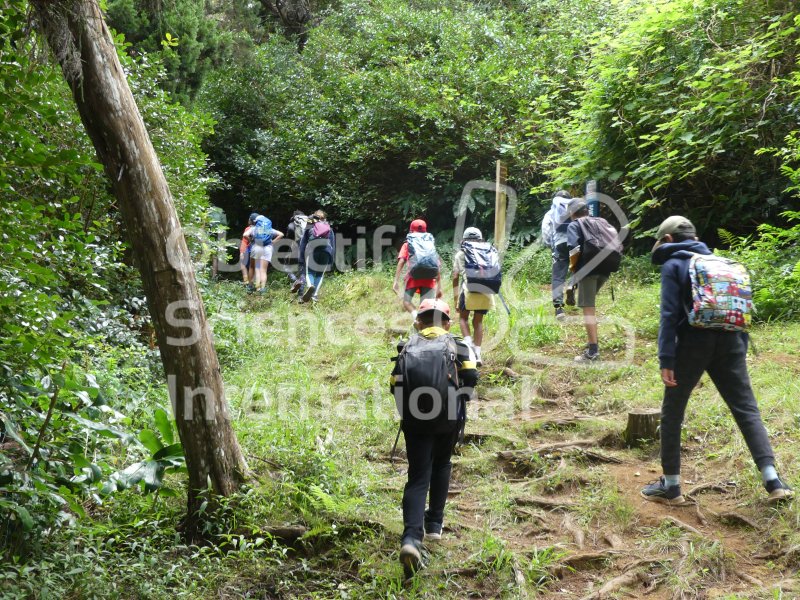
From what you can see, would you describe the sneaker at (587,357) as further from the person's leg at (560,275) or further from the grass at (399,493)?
the person's leg at (560,275)

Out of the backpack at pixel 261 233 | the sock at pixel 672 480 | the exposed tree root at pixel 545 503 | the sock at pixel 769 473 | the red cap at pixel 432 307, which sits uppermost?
the backpack at pixel 261 233

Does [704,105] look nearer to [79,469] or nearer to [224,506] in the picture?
[224,506]

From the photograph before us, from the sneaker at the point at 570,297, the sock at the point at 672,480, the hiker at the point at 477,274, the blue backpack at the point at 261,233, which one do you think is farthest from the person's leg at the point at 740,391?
the blue backpack at the point at 261,233

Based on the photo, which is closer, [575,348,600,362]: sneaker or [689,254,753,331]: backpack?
Answer: [689,254,753,331]: backpack

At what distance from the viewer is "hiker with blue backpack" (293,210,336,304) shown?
44.7 feet

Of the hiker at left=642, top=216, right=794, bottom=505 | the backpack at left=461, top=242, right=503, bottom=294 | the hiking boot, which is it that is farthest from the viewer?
the hiking boot

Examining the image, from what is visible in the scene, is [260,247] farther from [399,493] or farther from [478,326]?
[399,493]

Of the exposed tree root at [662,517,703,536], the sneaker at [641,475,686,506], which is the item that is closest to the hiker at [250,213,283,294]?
the sneaker at [641,475,686,506]

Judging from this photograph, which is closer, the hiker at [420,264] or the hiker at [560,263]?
the hiker at [420,264]

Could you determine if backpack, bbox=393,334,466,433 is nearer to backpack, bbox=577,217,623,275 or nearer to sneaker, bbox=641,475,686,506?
sneaker, bbox=641,475,686,506

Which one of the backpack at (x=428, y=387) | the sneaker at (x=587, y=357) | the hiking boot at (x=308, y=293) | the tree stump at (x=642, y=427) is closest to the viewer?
the backpack at (x=428, y=387)

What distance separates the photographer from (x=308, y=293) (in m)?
14.0

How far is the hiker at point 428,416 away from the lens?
4441 millimetres

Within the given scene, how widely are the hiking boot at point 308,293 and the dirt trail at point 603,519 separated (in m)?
7.73
